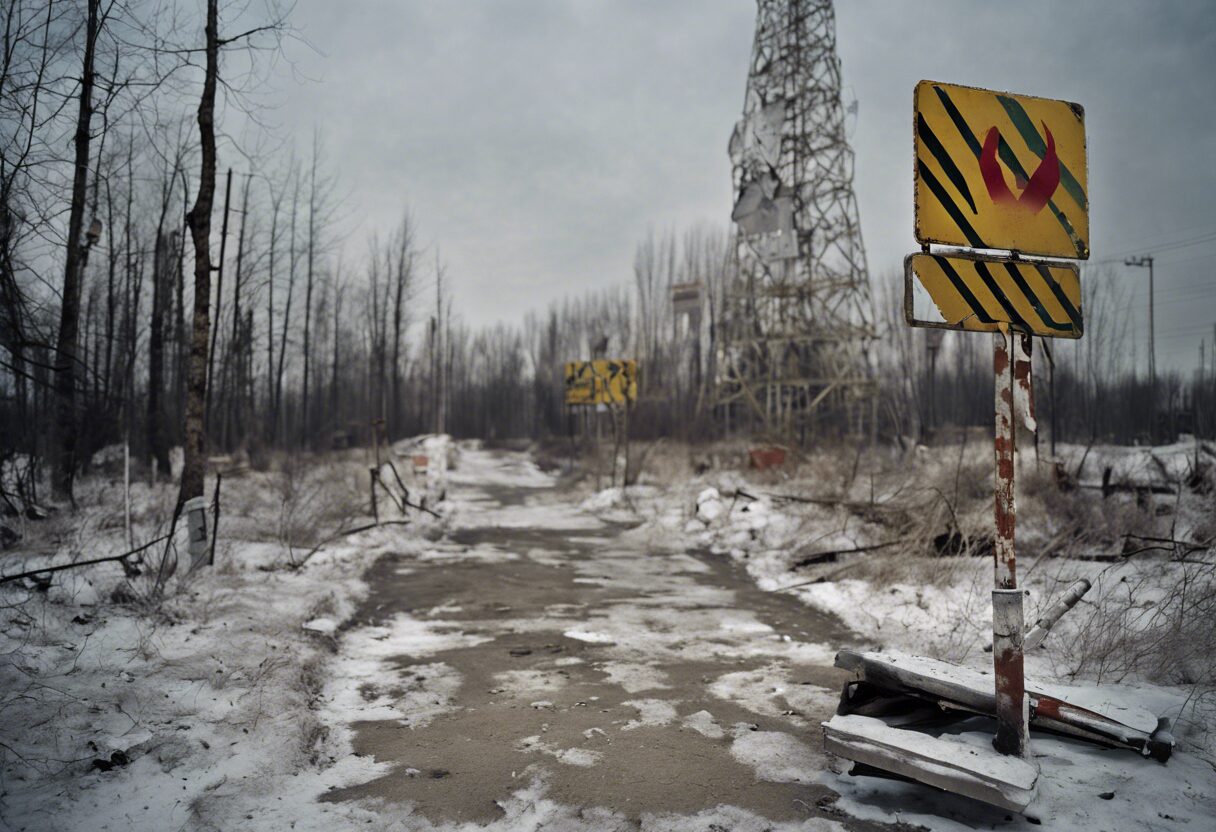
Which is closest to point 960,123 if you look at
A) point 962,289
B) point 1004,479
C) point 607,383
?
point 962,289

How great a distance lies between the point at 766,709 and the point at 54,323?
5899mm

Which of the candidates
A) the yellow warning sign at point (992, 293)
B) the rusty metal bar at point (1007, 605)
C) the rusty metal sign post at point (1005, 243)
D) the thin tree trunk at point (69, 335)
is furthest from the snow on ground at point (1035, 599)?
the thin tree trunk at point (69, 335)

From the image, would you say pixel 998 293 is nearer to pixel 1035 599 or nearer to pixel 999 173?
pixel 999 173

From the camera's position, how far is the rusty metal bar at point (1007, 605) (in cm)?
307

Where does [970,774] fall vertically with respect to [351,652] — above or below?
above

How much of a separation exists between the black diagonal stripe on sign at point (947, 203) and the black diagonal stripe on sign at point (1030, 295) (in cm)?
17

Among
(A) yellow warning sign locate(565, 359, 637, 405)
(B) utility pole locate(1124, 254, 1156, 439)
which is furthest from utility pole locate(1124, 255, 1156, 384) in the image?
(A) yellow warning sign locate(565, 359, 637, 405)

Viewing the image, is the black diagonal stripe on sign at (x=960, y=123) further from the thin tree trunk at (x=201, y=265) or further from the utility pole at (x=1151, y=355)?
the utility pole at (x=1151, y=355)

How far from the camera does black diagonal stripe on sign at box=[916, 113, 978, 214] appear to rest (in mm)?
3203

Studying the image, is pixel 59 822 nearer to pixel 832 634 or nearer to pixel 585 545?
pixel 832 634

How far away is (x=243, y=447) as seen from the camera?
25984 millimetres

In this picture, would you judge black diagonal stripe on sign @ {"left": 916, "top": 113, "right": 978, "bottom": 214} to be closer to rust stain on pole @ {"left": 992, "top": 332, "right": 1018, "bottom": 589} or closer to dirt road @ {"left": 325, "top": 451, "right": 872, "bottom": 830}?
rust stain on pole @ {"left": 992, "top": 332, "right": 1018, "bottom": 589}

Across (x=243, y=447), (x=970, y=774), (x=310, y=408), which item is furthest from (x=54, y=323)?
(x=310, y=408)

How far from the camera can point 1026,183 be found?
3293 mm
